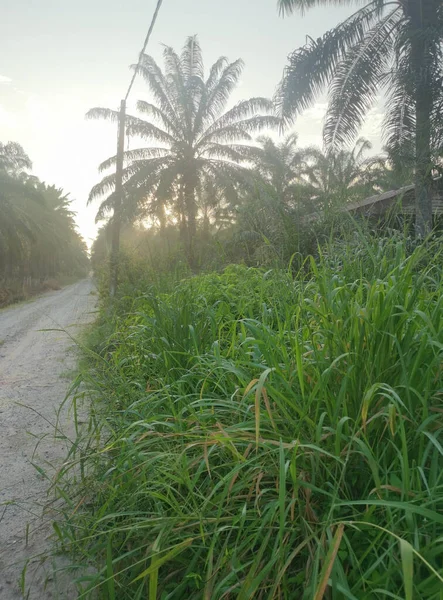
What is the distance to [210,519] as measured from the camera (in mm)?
1505

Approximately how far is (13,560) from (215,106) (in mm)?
19625

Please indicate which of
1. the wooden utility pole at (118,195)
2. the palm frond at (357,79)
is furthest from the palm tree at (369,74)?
the wooden utility pole at (118,195)

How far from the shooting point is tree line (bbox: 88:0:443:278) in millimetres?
7707

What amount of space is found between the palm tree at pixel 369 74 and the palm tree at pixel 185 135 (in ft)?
22.1

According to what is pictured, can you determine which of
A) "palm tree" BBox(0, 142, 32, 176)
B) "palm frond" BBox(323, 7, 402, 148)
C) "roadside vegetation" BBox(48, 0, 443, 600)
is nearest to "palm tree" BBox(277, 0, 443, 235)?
"palm frond" BBox(323, 7, 402, 148)

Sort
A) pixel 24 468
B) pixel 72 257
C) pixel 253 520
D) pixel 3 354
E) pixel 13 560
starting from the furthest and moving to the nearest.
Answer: pixel 72 257 < pixel 3 354 < pixel 24 468 < pixel 13 560 < pixel 253 520

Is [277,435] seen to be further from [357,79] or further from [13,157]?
[13,157]

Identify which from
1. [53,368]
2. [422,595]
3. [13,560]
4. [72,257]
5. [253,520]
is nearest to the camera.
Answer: [422,595]

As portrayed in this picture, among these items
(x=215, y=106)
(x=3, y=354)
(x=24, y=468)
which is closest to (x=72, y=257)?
(x=215, y=106)

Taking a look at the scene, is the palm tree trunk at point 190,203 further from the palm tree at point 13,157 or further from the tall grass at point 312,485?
the tall grass at point 312,485

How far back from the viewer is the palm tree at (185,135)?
60.2 ft

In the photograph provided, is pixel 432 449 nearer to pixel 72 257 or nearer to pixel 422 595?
pixel 422 595

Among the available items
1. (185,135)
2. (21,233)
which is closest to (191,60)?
(185,135)

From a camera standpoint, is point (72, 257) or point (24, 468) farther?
point (72, 257)
